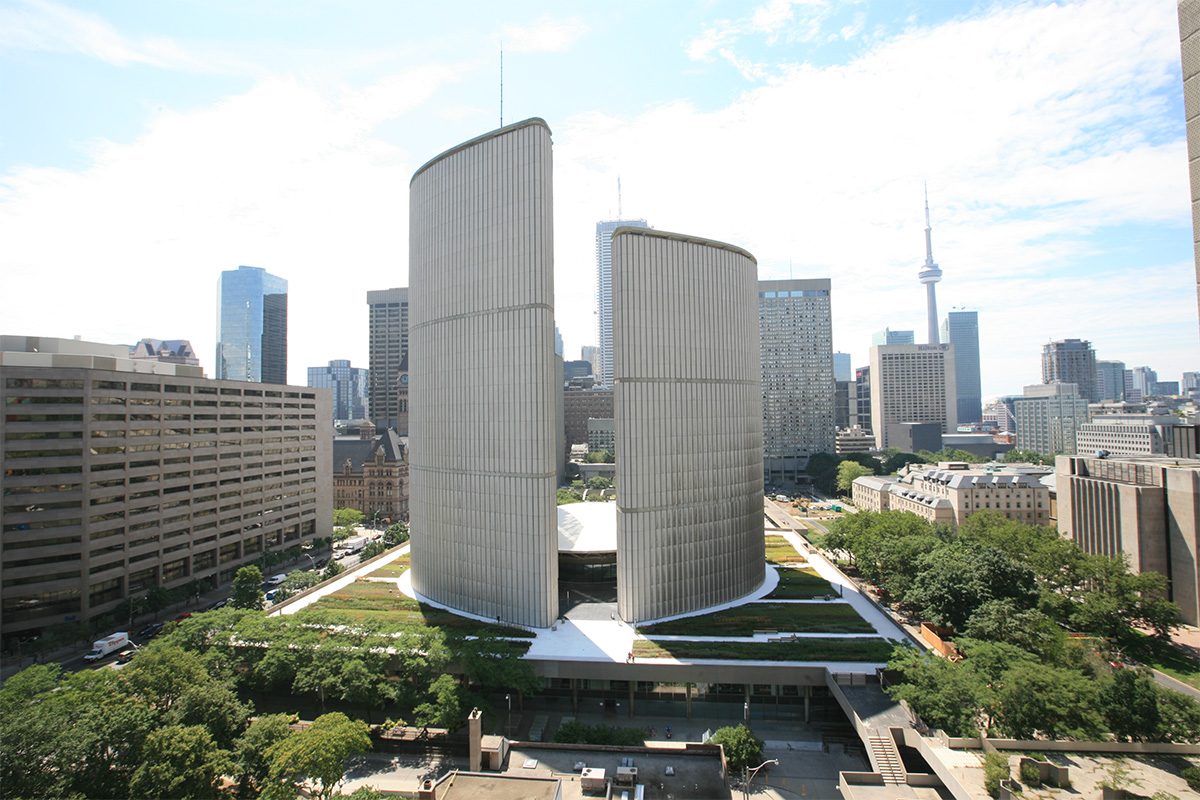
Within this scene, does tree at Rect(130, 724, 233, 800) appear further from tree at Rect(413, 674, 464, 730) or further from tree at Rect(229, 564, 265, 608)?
tree at Rect(229, 564, 265, 608)

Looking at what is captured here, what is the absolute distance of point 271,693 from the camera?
158ft

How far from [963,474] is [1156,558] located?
132 feet

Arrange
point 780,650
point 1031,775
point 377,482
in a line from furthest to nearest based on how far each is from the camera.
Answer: point 377,482, point 780,650, point 1031,775

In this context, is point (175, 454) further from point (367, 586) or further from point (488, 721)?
point (488, 721)

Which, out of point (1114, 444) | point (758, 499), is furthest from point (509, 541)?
point (1114, 444)

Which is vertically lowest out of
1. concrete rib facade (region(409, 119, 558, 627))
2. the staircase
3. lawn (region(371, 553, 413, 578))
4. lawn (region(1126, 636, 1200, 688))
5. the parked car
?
lawn (region(1126, 636, 1200, 688))

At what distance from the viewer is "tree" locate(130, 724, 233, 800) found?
29.5m

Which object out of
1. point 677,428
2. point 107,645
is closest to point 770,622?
point 677,428

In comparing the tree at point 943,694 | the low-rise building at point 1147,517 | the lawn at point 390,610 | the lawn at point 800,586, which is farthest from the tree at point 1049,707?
the low-rise building at point 1147,517

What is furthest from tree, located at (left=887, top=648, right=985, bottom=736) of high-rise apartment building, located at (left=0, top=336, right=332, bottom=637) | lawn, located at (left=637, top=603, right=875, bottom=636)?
high-rise apartment building, located at (left=0, top=336, right=332, bottom=637)

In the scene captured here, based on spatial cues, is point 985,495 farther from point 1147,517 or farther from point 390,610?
point 390,610

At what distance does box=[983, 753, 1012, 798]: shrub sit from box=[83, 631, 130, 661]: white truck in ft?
236

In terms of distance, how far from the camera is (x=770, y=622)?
175ft

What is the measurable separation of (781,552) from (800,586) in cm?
1593
